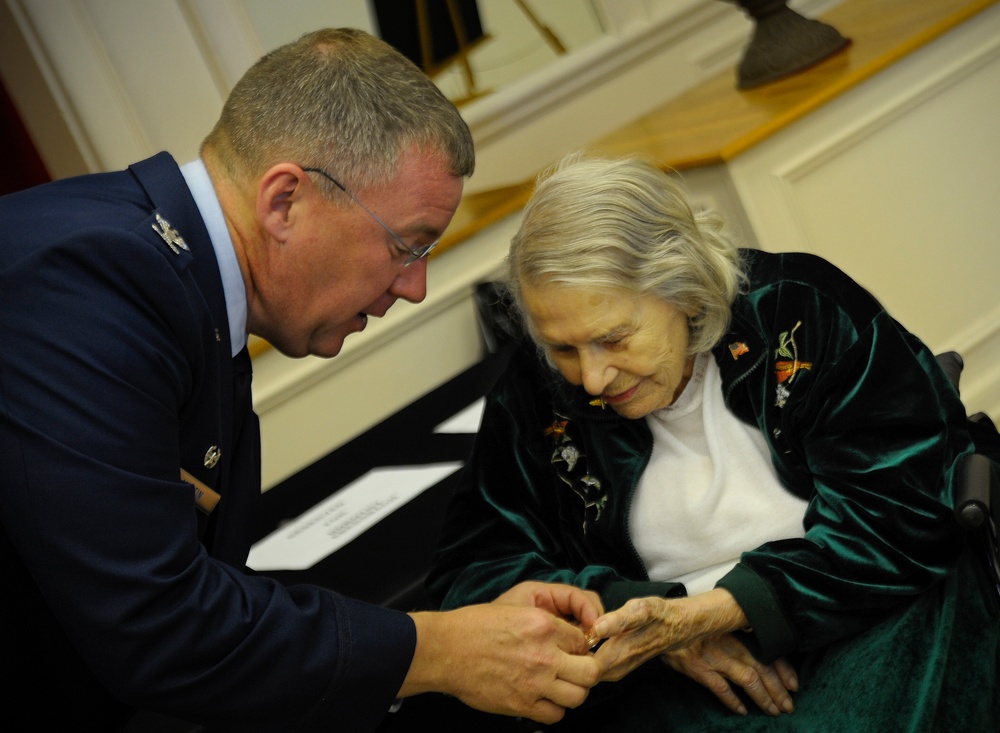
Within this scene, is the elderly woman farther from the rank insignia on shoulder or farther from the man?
the rank insignia on shoulder

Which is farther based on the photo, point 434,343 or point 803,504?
point 434,343

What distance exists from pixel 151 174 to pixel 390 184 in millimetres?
350

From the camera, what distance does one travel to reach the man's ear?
1.62 metres

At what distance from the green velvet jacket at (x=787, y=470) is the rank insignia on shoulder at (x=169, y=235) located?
28.6 inches

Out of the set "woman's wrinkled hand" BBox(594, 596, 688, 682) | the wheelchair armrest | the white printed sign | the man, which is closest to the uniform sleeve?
the man

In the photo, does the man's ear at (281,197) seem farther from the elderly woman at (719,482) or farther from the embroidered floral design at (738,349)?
the embroidered floral design at (738,349)

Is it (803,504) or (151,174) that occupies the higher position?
(151,174)

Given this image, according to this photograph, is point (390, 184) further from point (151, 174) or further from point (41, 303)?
point (41, 303)

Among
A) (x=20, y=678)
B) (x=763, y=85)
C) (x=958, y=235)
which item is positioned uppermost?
(x=20, y=678)

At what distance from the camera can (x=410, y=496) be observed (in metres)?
2.38

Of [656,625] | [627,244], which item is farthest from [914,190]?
[656,625]

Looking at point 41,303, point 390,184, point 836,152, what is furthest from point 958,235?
point 41,303

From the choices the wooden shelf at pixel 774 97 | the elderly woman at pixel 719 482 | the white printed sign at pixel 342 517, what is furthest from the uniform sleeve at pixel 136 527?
the wooden shelf at pixel 774 97

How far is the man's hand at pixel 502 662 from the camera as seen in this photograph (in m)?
1.61
